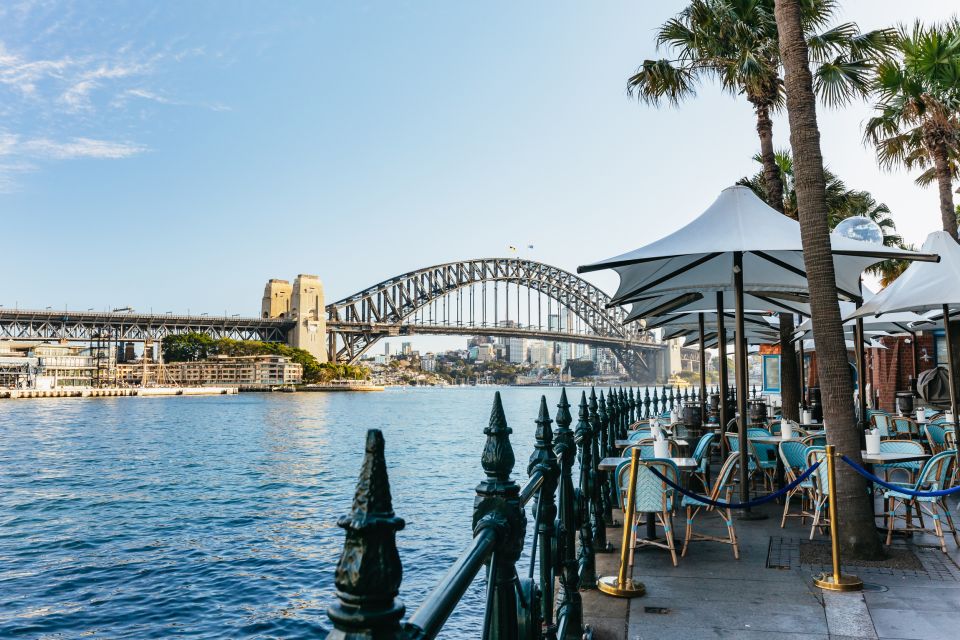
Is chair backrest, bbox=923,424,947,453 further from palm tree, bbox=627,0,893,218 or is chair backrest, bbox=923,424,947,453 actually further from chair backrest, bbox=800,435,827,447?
palm tree, bbox=627,0,893,218

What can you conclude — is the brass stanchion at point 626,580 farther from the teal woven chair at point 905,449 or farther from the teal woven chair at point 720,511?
the teal woven chair at point 905,449

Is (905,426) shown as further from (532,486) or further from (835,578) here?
(532,486)

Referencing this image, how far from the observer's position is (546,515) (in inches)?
110

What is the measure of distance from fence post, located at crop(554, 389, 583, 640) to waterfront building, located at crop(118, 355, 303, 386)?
319ft

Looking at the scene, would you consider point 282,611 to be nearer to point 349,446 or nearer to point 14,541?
point 14,541

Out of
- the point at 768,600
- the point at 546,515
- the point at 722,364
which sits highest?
the point at 722,364

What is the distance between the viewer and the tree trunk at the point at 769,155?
13078 mm

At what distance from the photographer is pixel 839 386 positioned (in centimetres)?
558

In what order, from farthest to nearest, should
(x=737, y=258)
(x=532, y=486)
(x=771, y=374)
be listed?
(x=771, y=374) → (x=737, y=258) → (x=532, y=486)

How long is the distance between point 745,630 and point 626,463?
170 centimetres

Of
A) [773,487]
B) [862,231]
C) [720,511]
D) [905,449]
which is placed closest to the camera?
[720,511]

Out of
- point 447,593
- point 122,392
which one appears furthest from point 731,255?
point 122,392

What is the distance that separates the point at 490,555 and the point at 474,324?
91.0 metres

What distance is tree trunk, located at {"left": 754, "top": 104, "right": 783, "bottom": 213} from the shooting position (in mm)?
13078
